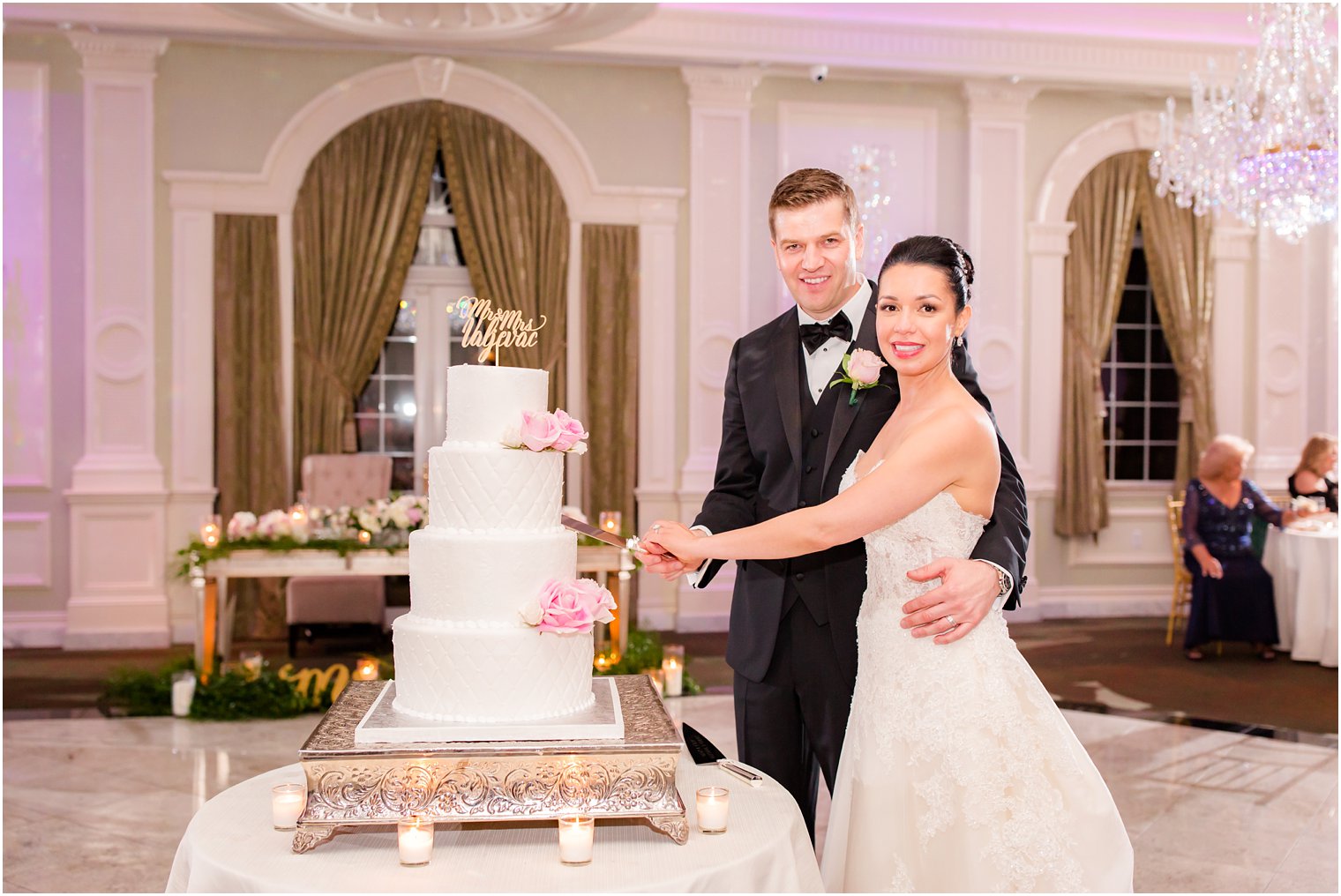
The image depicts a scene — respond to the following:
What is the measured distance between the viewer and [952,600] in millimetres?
2180

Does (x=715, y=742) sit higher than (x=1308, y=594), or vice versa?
(x=1308, y=594)

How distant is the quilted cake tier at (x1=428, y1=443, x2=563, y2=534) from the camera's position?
230 cm

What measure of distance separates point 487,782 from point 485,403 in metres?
0.76

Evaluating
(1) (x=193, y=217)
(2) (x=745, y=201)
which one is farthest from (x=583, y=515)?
(1) (x=193, y=217)

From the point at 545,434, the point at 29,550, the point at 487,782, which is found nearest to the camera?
the point at 487,782

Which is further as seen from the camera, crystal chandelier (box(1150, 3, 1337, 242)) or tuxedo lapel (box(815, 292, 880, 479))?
crystal chandelier (box(1150, 3, 1337, 242))

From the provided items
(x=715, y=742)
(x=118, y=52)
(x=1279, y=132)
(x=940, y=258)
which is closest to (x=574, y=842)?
(x=940, y=258)

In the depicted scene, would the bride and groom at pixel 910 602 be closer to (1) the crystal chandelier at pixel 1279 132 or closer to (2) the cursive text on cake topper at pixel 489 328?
(2) the cursive text on cake topper at pixel 489 328

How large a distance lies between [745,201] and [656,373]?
1524 millimetres

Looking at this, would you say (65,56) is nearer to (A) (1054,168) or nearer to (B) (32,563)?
(B) (32,563)

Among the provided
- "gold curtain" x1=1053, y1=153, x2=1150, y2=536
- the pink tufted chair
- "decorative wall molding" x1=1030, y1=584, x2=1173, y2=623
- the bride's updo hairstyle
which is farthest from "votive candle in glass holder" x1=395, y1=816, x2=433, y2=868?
"gold curtain" x1=1053, y1=153, x2=1150, y2=536

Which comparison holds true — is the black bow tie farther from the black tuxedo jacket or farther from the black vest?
the black vest

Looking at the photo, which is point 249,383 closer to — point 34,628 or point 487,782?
point 34,628

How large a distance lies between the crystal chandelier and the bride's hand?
19.3ft
